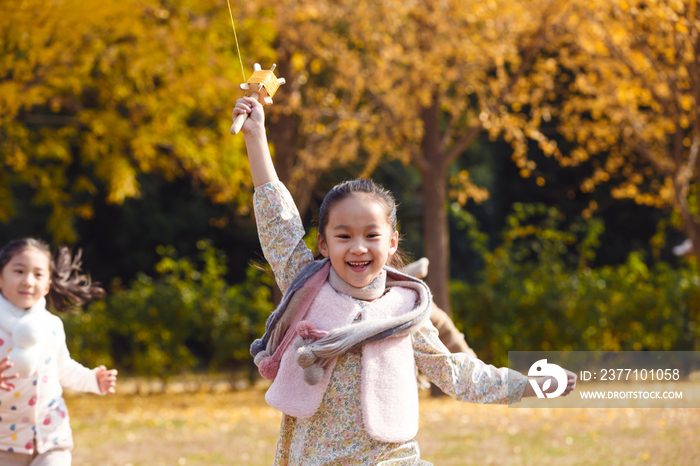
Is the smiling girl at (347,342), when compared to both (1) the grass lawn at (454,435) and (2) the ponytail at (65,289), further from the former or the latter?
(1) the grass lawn at (454,435)

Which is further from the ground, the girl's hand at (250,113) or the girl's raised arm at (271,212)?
the girl's hand at (250,113)

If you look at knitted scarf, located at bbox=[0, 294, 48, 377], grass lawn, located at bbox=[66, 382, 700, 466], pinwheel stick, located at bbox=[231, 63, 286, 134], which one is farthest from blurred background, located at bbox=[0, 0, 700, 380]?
pinwheel stick, located at bbox=[231, 63, 286, 134]

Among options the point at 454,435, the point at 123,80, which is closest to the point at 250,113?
the point at 454,435

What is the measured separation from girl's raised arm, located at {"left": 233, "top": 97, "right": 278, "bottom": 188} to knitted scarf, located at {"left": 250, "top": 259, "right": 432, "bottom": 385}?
316mm

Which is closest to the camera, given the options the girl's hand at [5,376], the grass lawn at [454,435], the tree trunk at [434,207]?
the girl's hand at [5,376]

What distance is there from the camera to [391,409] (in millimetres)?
2197

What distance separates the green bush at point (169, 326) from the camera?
406 inches

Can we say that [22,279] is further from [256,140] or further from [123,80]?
[123,80]

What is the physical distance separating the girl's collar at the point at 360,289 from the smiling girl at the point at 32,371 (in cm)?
160

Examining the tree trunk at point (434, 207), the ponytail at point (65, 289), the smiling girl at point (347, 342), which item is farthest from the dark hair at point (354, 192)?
the tree trunk at point (434, 207)

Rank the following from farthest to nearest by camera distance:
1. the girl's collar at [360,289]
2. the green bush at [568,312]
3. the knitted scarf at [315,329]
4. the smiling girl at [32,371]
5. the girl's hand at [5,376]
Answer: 1. the green bush at [568,312]
2. the smiling girl at [32,371]
3. the girl's hand at [5,376]
4. the girl's collar at [360,289]
5. the knitted scarf at [315,329]

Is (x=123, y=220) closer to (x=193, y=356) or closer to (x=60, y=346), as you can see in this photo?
(x=193, y=356)

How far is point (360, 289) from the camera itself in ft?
7.51

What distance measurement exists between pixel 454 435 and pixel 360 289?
4.54 m
